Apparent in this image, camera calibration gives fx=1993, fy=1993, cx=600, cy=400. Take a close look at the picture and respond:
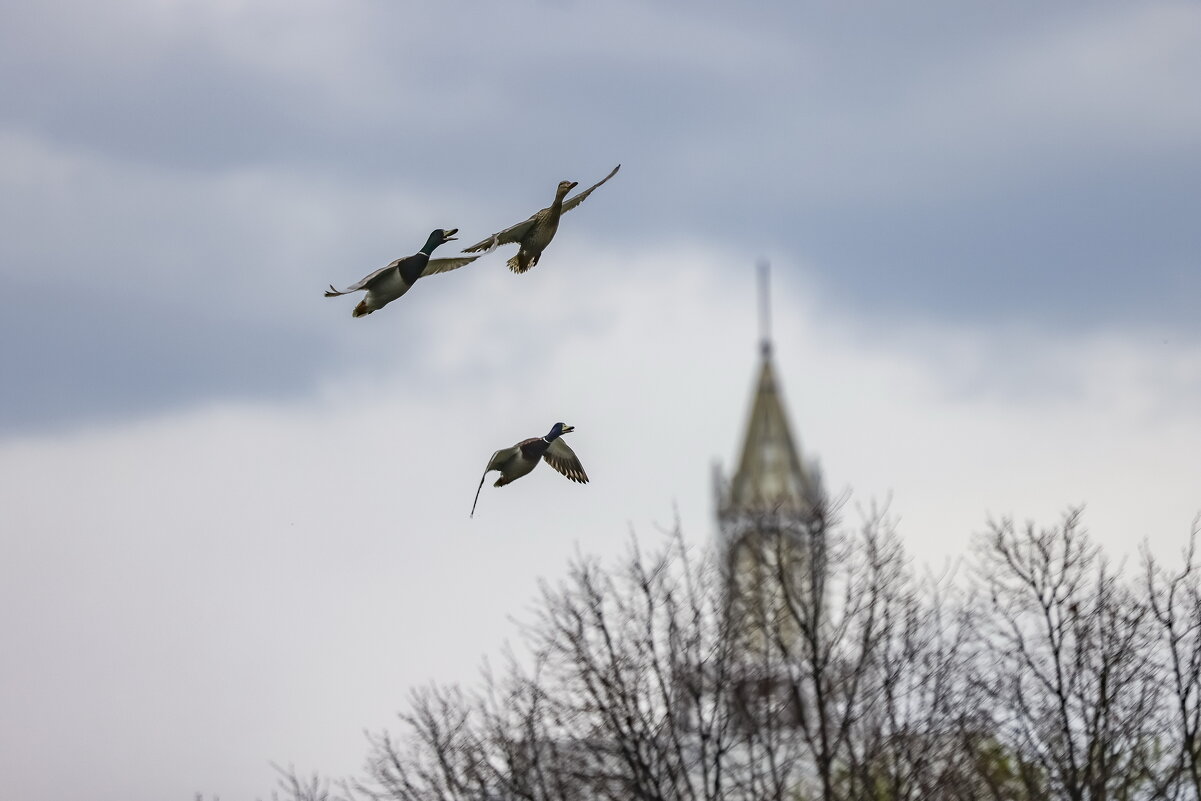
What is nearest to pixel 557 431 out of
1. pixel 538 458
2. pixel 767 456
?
pixel 538 458

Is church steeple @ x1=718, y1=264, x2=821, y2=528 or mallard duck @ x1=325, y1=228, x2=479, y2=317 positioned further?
church steeple @ x1=718, y1=264, x2=821, y2=528

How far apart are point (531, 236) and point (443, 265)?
22.0 inches

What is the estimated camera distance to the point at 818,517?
35531mm

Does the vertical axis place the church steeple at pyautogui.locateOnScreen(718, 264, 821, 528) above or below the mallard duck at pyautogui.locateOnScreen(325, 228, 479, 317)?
above

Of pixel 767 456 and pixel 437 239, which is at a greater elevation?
pixel 767 456

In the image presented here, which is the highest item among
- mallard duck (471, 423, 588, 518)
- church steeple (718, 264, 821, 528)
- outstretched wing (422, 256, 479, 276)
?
church steeple (718, 264, 821, 528)

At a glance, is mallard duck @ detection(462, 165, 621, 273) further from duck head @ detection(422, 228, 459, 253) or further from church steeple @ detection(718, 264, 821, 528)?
church steeple @ detection(718, 264, 821, 528)

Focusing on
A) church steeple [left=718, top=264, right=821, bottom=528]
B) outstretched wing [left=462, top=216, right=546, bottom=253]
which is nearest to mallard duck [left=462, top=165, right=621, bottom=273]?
outstretched wing [left=462, top=216, right=546, bottom=253]

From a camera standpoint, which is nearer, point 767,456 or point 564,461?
point 564,461

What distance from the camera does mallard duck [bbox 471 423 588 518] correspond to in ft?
38.4

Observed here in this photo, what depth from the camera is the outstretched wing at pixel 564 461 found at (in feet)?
40.5

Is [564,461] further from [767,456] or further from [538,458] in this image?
[767,456]

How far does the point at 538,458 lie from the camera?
39.2 ft

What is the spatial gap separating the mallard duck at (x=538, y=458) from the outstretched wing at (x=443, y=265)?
1133 millimetres
